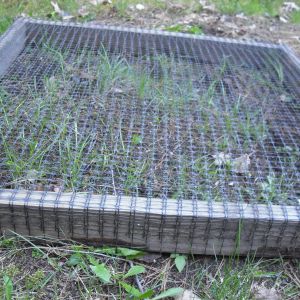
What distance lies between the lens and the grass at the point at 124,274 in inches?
54.9

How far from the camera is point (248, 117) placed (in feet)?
6.87

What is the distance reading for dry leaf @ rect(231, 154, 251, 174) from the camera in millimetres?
1827

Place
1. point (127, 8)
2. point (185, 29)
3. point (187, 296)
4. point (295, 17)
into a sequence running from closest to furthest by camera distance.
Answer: point (187, 296) → point (185, 29) → point (127, 8) → point (295, 17)

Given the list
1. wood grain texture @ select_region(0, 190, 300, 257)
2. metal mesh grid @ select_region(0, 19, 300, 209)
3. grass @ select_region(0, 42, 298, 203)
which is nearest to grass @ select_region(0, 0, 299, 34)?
metal mesh grid @ select_region(0, 19, 300, 209)

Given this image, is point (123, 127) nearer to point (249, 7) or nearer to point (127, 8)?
point (127, 8)

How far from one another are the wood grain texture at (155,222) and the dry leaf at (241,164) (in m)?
0.29

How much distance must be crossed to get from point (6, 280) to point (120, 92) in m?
1.17

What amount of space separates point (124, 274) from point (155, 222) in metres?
0.20

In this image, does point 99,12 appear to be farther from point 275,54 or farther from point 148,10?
point 275,54

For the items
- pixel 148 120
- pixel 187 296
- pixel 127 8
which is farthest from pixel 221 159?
pixel 127 8

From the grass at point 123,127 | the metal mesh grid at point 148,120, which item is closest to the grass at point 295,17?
the metal mesh grid at point 148,120

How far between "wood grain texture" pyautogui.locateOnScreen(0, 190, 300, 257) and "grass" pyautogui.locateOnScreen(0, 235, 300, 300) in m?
0.04

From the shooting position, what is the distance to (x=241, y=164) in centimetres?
185

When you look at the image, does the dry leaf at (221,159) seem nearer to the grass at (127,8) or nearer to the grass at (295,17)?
the grass at (127,8)
